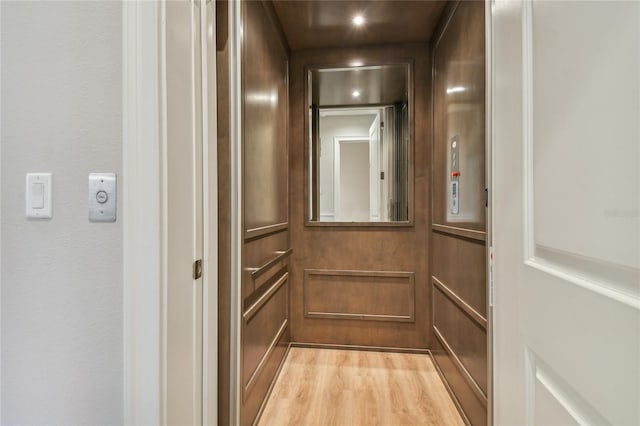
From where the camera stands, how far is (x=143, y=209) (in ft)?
2.52

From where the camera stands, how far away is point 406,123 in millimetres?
2396

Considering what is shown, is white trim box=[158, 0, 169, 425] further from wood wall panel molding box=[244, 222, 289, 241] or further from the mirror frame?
the mirror frame

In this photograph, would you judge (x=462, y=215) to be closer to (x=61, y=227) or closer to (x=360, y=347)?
(x=360, y=347)

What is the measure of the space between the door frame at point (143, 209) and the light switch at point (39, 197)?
0.74ft

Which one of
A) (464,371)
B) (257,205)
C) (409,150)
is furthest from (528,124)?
(409,150)

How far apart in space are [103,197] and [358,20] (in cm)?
197

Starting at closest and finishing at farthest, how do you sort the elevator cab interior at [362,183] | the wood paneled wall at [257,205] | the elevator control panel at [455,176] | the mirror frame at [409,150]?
the wood paneled wall at [257,205] → the elevator cab interior at [362,183] → the elevator control panel at [455,176] → the mirror frame at [409,150]

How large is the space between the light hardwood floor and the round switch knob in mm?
1421

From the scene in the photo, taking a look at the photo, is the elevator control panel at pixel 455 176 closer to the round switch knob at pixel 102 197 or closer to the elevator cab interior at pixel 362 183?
the elevator cab interior at pixel 362 183

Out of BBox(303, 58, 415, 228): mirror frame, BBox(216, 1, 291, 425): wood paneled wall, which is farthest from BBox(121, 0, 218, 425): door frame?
BBox(303, 58, 415, 228): mirror frame

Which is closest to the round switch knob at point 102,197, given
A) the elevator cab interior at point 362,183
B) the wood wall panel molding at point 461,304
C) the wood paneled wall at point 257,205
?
the wood paneled wall at point 257,205

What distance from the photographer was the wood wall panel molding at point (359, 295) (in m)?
2.40

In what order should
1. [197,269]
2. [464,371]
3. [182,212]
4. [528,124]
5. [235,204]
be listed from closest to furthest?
1. [528,124]
2. [182,212]
3. [197,269]
4. [235,204]
5. [464,371]

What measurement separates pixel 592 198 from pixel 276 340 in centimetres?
189
